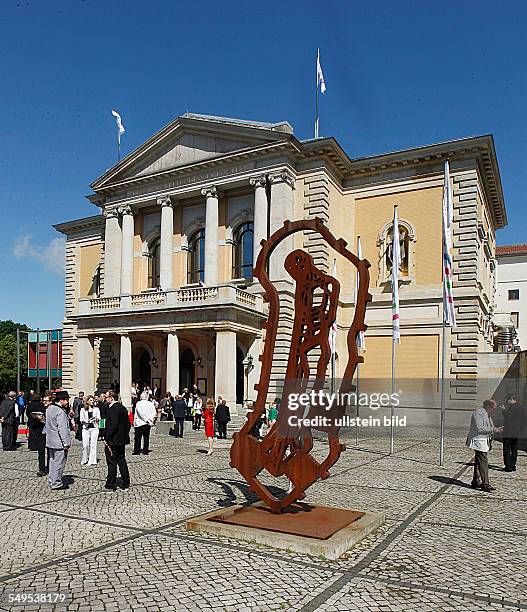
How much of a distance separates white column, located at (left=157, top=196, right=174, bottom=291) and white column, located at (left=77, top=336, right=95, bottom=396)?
5.69 m

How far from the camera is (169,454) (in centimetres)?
1745

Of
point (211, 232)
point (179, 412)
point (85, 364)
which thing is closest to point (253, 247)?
point (211, 232)

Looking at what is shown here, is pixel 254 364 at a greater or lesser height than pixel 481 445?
greater

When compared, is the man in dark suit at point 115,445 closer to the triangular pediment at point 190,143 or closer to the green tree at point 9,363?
the triangular pediment at point 190,143

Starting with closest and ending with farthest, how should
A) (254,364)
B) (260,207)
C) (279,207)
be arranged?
1. (254,364)
2. (279,207)
3. (260,207)

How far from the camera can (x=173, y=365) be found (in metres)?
30.6

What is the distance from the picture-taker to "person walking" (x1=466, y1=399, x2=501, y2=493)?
39.7 feet

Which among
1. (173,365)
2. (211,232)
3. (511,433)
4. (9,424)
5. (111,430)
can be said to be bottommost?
(9,424)

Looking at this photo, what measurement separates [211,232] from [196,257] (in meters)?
3.19

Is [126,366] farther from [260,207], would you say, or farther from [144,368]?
[260,207]

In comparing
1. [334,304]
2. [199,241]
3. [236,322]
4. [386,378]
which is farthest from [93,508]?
[199,241]

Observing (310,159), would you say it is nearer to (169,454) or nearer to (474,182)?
(474,182)

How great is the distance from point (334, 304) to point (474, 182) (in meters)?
23.8

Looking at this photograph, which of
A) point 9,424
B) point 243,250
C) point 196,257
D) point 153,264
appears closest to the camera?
point 9,424
